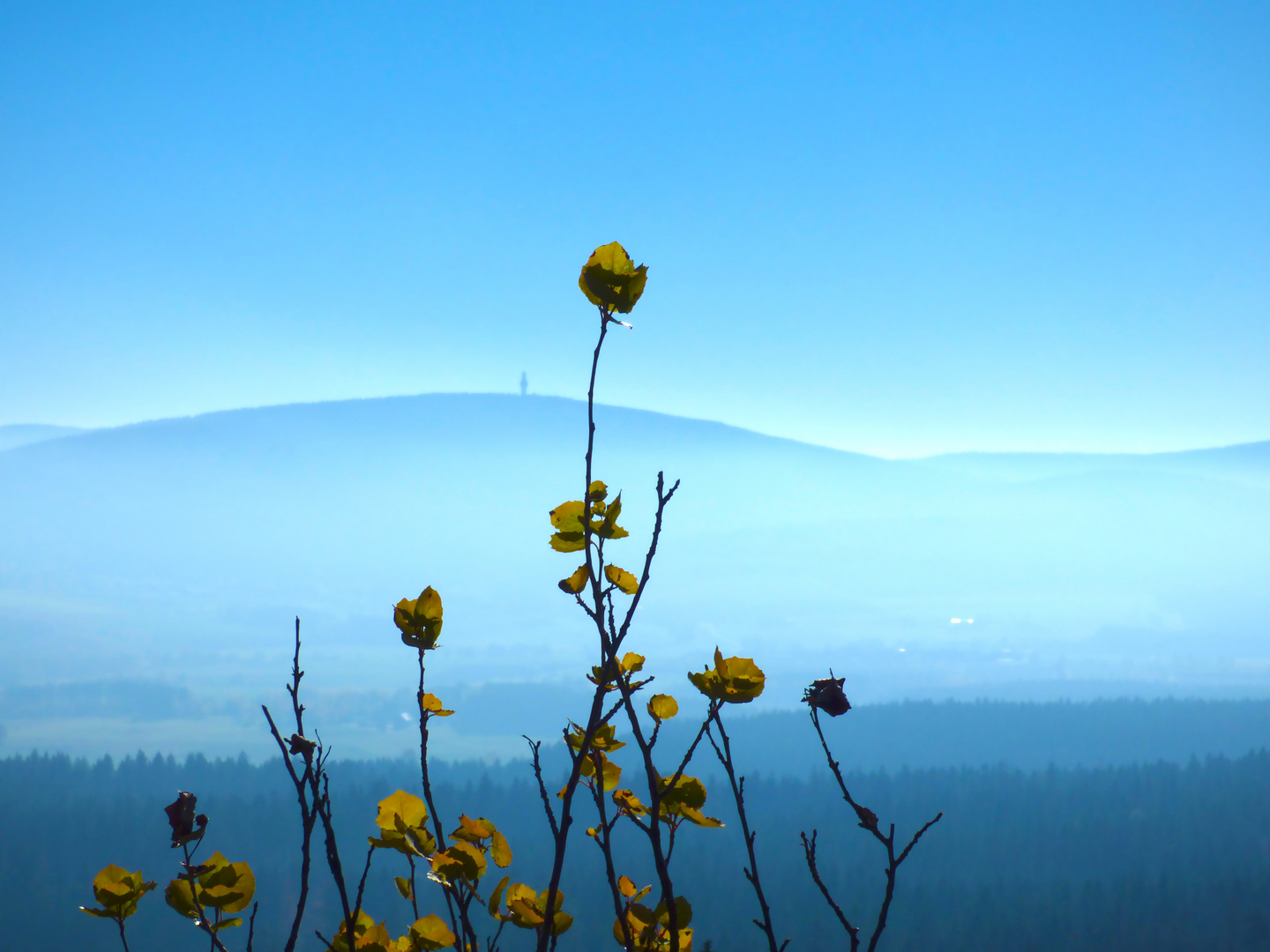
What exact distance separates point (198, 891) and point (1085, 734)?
125 metres

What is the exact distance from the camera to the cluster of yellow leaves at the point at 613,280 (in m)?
0.89

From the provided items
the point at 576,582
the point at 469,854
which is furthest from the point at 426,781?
the point at 576,582

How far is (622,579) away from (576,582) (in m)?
0.07

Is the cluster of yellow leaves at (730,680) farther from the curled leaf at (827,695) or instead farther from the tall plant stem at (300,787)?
the tall plant stem at (300,787)

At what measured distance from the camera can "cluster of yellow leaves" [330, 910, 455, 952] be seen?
946 mm

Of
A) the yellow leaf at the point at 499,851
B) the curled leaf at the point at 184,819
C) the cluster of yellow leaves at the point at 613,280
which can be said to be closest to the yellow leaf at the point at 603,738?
the yellow leaf at the point at 499,851

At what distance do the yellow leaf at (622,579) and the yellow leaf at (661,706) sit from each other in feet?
0.70

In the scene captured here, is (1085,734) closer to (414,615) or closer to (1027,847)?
(1027,847)

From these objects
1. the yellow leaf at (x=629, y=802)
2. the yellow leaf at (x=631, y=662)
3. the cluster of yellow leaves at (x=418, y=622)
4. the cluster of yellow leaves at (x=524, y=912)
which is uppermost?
the cluster of yellow leaves at (x=418, y=622)

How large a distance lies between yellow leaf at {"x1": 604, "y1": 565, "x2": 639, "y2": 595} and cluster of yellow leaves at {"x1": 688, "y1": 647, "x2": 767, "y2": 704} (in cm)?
15

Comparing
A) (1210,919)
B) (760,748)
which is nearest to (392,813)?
(1210,919)

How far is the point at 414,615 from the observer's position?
3.48ft

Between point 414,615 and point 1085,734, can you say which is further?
point 1085,734

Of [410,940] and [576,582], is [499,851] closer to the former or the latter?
[410,940]
